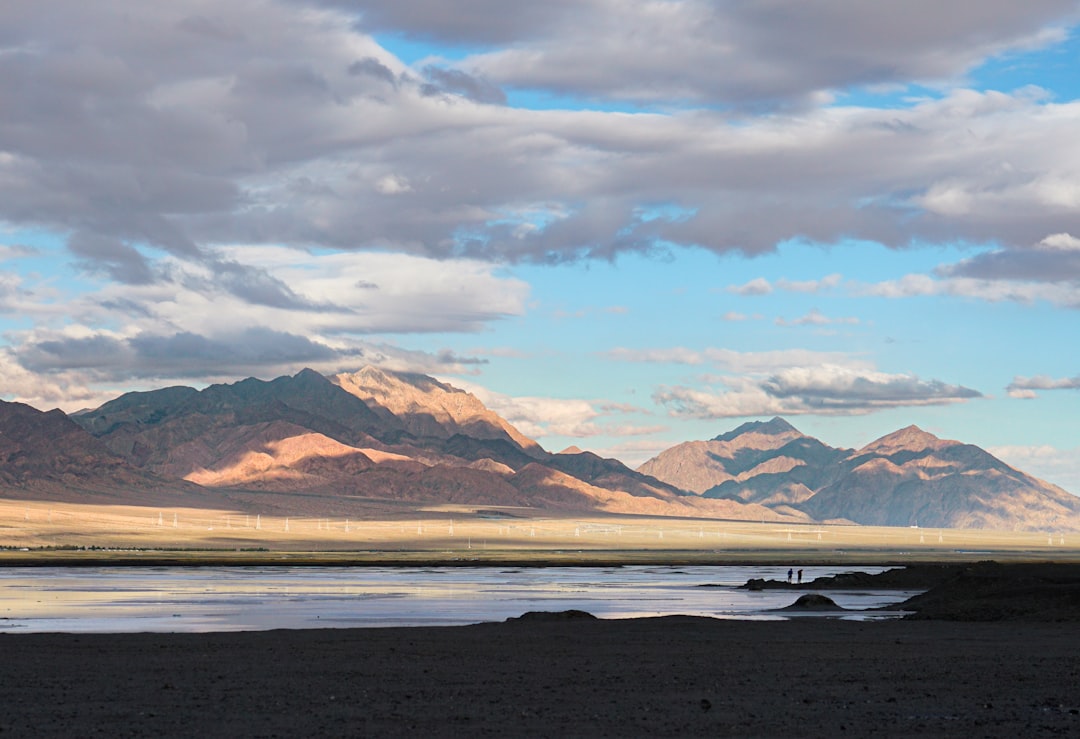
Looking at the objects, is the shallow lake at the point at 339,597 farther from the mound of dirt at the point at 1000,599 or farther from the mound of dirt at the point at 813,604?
the mound of dirt at the point at 1000,599

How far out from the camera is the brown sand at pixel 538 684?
62.3ft

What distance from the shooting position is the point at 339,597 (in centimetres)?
5816

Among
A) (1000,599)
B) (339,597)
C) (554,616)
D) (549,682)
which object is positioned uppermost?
(549,682)

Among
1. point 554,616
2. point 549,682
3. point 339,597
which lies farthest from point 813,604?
point 549,682

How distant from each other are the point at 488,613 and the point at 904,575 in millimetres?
38605

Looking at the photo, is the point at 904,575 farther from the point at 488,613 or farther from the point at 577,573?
the point at 488,613

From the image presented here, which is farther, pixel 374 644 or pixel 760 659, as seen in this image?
pixel 374 644

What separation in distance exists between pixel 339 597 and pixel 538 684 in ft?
116

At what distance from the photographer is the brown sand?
1898 cm

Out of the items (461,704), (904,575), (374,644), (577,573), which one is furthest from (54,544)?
(461,704)

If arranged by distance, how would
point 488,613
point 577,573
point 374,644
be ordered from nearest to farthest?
point 374,644, point 488,613, point 577,573

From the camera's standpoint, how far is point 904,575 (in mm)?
78375

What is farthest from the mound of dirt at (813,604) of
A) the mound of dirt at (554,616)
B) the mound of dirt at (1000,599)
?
the mound of dirt at (554,616)

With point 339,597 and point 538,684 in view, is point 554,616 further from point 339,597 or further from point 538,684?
point 538,684
